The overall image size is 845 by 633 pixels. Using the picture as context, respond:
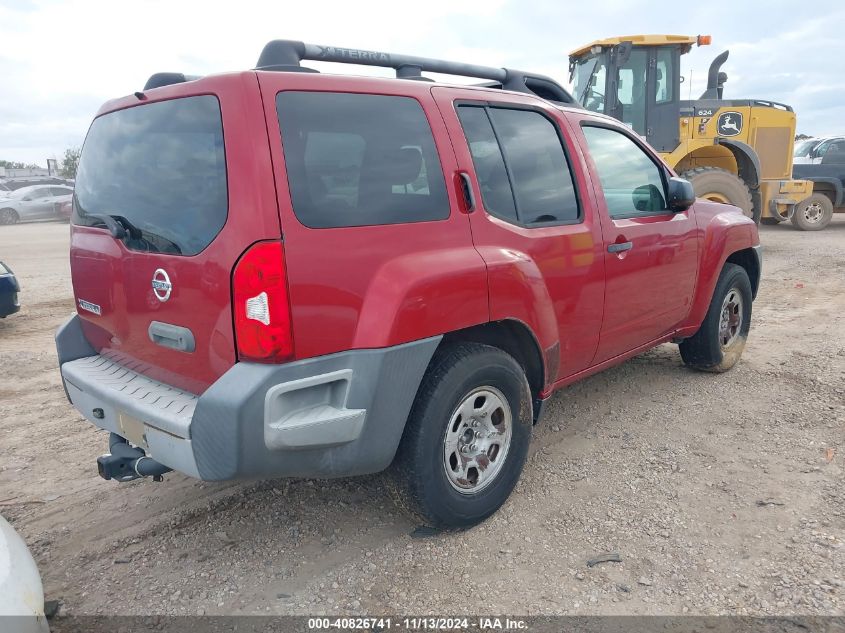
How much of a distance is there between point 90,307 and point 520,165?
210 centimetres

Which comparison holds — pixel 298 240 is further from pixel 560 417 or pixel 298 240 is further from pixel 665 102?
pixel 665 102

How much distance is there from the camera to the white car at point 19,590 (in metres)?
1.88

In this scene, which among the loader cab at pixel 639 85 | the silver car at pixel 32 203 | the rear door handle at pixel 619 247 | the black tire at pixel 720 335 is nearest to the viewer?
the rear door handle at pixel 619 247

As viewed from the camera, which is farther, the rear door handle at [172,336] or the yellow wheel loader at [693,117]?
the yellow wheel loader at [693,117]

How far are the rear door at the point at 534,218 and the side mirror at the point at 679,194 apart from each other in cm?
85

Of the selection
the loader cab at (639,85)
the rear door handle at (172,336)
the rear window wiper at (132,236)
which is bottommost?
the rear door handle at (172,336)

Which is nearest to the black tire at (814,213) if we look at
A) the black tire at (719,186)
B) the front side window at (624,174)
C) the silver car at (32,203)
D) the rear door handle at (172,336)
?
the black tire at (719,186)

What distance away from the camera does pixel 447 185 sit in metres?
2.62

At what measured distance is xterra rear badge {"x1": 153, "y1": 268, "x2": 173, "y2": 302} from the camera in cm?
235

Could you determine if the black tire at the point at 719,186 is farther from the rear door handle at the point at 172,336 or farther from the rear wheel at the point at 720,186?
the rear door handle at the point at 172,336

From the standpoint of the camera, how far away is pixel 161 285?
238 cm

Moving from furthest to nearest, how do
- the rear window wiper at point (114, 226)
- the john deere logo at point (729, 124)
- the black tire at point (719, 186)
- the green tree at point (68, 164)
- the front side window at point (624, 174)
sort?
the green tree at point (68, 164), the john deere logo at point (729, 124), the black tire at point (719, 186), the front side window at point (624, 174), the rear window wiper at point (114, 226)

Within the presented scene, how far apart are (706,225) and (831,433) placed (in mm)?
1491

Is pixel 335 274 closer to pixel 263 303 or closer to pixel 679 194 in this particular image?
pixel 263 303
